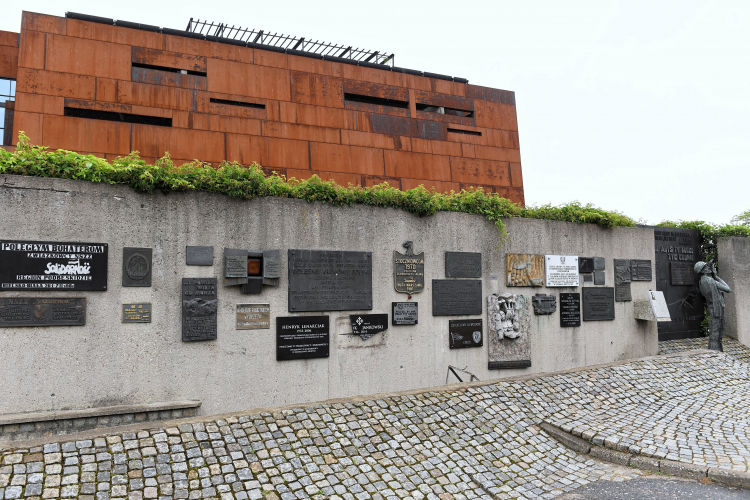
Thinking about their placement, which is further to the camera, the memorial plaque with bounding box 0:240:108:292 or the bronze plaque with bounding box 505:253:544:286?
the bronze plaque with bounding box 505:253:544:286

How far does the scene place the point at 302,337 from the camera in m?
7.05

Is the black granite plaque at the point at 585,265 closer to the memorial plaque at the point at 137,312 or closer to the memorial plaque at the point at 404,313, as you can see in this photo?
the memorial plaque at the point at 404,313

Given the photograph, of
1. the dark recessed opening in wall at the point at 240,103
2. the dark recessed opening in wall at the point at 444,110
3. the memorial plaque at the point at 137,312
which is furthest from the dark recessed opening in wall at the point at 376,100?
the memorial plaque at the point at 137,312

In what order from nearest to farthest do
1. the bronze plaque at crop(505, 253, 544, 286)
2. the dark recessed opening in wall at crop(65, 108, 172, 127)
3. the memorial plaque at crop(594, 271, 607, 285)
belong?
the bronze plaque at crop(505, 253, 544, 286) → the memorial plaque at crop(594, 271, 607, 285) → the dark recessed opening in wall at crop(65, 108, 172, 127)

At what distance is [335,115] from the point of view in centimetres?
1617

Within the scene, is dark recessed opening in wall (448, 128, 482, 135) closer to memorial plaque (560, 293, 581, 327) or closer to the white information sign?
the white information sign

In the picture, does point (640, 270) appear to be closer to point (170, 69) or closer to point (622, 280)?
point (622, 280)

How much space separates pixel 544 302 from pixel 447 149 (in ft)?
31.8

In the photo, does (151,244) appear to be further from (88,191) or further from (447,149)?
(447,149)

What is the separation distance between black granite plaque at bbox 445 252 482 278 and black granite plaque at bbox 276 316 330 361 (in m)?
2.33

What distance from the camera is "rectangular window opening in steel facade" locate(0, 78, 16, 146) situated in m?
17.1

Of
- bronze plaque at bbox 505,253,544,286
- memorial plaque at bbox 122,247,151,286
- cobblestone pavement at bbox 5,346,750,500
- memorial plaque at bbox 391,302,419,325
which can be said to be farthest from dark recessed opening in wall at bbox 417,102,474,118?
→ memorial plaque at bbox 122,247,151,286

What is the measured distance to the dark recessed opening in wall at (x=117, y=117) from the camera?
13.5 metres

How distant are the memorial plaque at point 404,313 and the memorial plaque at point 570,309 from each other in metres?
3.25
